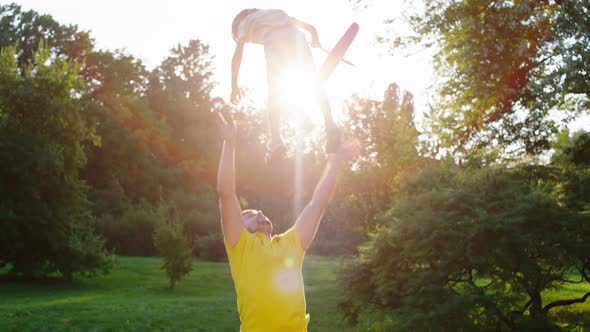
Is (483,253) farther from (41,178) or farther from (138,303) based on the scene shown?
(41,178)

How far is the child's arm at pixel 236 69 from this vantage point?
3.68 meters

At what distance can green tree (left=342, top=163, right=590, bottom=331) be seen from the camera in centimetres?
930

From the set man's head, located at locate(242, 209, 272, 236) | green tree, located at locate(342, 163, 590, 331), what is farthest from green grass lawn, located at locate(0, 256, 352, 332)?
man's head, located at locate(242, 209, 272, 236)

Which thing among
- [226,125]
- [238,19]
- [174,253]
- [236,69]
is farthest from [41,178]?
[226,125]

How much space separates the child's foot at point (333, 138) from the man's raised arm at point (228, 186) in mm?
525

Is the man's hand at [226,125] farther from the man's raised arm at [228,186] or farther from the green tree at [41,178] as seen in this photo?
the green tree at [41,178]

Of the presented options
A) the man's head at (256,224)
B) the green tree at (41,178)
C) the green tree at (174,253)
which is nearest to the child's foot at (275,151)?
the man's head at (256,224)

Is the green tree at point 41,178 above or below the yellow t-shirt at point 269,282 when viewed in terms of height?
above

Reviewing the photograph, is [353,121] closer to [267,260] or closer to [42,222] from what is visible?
[42,222]

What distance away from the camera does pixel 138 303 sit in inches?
674

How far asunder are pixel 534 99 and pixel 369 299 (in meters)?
5.55

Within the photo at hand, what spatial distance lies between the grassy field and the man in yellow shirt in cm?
806

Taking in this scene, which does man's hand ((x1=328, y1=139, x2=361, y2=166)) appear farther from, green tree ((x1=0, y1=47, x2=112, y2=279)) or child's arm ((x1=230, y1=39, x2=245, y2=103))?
green tree ((x1=0, y1=47, x2=112, y2=279))

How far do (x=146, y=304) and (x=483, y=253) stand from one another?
35.2 ft
